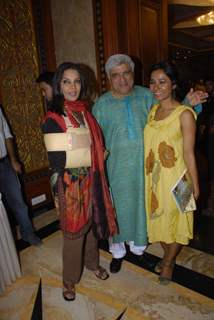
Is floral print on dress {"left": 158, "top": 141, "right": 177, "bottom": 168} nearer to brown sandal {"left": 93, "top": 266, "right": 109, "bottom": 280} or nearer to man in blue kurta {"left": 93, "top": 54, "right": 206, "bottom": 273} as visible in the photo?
man in blue kurta {"left": 93, "top": 54, "right": 206, "bottom": 273}

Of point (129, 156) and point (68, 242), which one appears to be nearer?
point (68, 242)

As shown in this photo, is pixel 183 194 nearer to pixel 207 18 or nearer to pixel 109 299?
pixel 109 299

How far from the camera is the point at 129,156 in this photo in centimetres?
192

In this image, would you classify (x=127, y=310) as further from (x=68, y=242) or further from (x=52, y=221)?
(x=52, y=221)

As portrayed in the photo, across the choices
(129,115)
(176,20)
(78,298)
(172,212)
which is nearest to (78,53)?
(129,115)

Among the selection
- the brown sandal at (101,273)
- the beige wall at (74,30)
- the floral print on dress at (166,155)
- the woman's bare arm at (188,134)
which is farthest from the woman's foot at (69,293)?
the beige wall at (74,30)

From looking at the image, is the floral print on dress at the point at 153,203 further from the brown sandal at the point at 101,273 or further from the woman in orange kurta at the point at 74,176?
the brown sandal at the point at 101,273

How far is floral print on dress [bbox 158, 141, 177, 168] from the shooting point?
66.6 inches

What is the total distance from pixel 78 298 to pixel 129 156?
1046mm

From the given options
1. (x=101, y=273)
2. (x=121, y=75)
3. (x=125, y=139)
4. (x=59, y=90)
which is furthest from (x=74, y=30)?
(x=101, y=273)

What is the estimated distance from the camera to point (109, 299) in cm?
184

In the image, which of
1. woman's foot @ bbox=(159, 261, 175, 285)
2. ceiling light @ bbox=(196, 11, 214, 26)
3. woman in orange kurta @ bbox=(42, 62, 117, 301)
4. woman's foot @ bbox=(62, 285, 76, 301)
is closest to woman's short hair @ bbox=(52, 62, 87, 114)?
woman in orange kurta @ bbox=(42, 62, 117, 301)

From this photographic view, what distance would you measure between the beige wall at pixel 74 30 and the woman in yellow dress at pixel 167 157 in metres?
1.30

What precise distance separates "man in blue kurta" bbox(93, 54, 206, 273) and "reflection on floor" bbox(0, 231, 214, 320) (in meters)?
0.31
